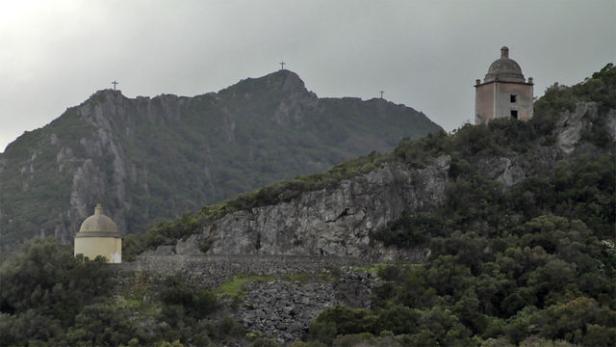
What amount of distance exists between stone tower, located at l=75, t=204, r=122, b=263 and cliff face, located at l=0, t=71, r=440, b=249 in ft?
149

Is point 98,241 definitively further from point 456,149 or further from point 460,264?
point 456,149

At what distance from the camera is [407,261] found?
244 ft

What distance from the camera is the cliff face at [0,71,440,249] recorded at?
123494 millimetres

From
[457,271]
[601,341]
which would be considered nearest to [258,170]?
[457,271]

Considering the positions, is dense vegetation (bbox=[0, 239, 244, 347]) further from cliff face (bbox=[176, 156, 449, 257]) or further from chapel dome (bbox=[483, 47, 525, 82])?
chapel dome (bbox=[483, 47, 525, 82])

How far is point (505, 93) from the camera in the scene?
85.9 metres

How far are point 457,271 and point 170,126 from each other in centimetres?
8032


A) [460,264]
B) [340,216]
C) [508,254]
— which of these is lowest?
[460,264]

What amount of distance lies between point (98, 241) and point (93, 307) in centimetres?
608

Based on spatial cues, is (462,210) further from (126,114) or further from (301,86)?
(301,86)

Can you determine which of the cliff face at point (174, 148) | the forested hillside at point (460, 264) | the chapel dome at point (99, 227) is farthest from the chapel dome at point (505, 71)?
the cliff face at point (174, 148)

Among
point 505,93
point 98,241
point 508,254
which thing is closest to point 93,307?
point 98,241

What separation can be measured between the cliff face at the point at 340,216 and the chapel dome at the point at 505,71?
5.37 m

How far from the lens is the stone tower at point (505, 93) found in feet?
280
